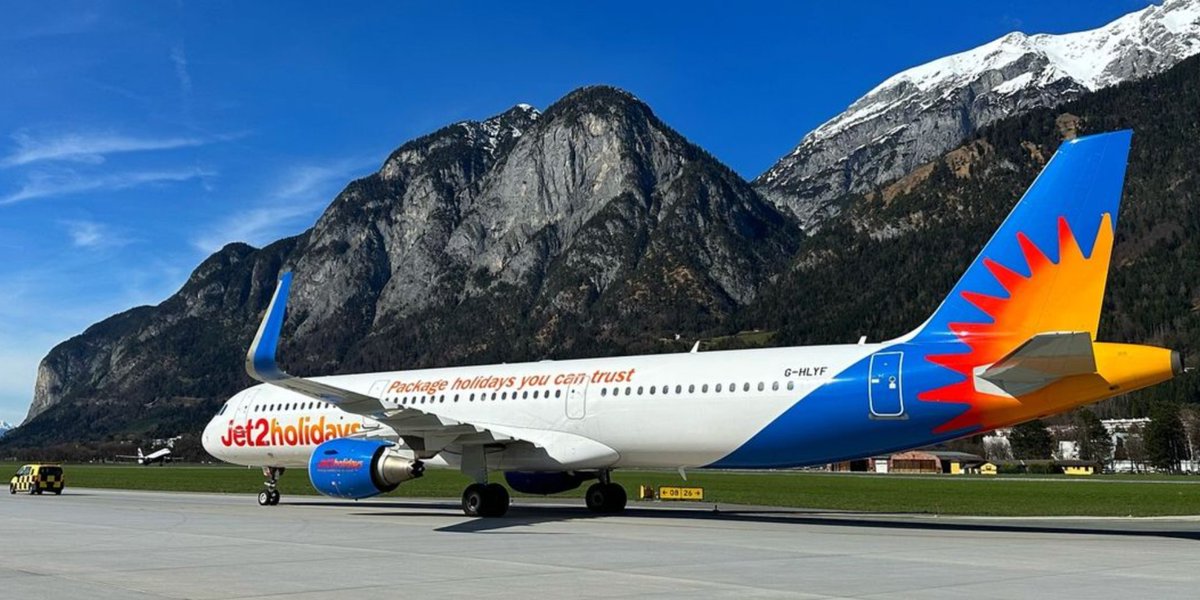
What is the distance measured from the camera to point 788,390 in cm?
2128

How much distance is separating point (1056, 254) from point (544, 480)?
521 inches

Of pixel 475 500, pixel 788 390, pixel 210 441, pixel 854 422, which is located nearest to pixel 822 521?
pixel 788 390

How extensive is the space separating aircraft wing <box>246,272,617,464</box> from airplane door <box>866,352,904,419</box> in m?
6.65

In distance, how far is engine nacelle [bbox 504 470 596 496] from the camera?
26.4 metres

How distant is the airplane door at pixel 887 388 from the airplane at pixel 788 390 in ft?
0.09

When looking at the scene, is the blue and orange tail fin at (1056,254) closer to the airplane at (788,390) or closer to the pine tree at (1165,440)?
the airplane at (788,390)

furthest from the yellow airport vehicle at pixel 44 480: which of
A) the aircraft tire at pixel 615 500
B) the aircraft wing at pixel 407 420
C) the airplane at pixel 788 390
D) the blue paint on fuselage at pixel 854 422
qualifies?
the blue paint on fuselage at pixel 854 422

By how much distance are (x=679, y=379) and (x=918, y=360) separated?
5485mm

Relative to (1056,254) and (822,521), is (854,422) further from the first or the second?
(1056,254)

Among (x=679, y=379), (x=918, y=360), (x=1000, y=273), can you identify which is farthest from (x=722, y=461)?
(x=1000, y=273)

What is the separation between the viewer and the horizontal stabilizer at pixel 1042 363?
17391mm

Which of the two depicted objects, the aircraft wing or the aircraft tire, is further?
the aircraft tire

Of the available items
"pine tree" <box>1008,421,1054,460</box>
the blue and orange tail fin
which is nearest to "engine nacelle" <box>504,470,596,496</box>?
the blue and orange tail fin

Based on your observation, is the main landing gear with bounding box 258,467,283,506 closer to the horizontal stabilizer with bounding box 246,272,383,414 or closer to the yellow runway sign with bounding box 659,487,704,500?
the horizontal stabilizer with bounding box 246,272,383,414
